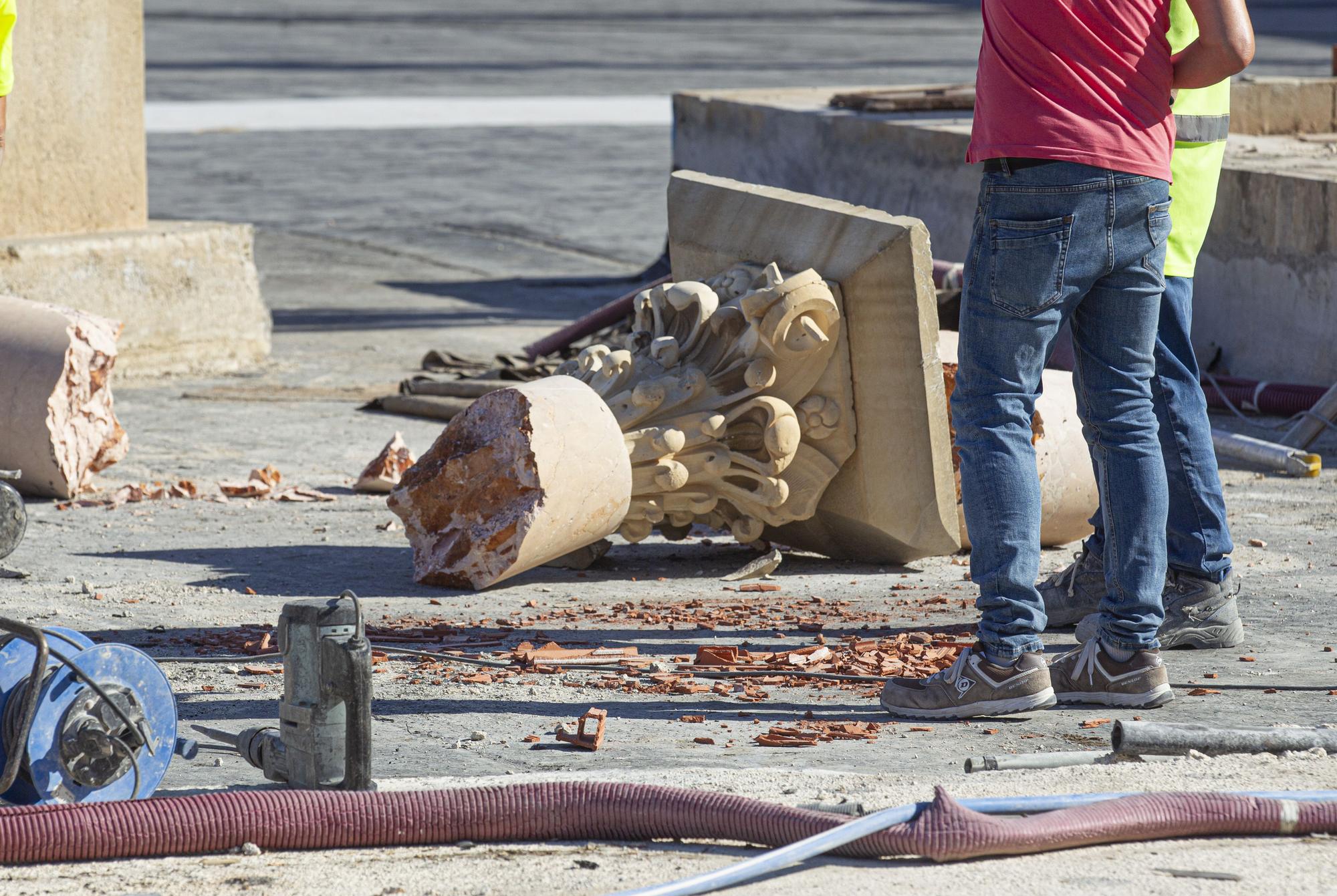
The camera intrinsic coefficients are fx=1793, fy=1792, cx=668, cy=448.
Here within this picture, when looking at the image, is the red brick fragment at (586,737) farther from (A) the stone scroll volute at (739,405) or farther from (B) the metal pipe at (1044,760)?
(A) the stone scroll volute at (739,405)

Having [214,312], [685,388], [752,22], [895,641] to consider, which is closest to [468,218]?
[214,312]

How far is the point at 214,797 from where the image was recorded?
3.04 meters

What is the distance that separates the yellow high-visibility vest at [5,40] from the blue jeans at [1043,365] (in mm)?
3302

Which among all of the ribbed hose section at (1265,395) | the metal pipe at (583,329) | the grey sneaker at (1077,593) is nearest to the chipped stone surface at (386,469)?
the metal pipe at (583,329)

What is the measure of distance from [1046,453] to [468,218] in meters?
9.50

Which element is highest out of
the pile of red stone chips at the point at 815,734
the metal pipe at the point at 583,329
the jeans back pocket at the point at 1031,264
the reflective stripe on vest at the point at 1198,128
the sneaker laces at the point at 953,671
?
the reflective stripe on vest at the point at 1198,128

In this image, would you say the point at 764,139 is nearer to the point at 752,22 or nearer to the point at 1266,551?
the point at 1266,551

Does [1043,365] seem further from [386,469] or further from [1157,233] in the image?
[386,469]

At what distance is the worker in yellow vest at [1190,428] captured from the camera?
14.1ft

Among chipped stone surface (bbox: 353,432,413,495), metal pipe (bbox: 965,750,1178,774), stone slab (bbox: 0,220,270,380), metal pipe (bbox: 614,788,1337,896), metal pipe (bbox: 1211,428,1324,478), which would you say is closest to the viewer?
metal pipe (bbox: 614,788,1337,896)

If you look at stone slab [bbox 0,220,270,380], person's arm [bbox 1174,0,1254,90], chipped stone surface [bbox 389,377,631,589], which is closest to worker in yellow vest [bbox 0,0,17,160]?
chipped stone surface [bbox 389,377,631,589]

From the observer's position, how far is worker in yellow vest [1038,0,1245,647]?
431 centimetres

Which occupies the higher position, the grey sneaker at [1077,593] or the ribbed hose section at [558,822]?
the grey sneaker at [1077,593]

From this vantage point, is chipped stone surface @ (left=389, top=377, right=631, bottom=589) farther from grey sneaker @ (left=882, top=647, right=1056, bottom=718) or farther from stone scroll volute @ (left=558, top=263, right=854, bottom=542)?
grey sneaker @ (left=882, top=647, right=1056, bottom=718)
